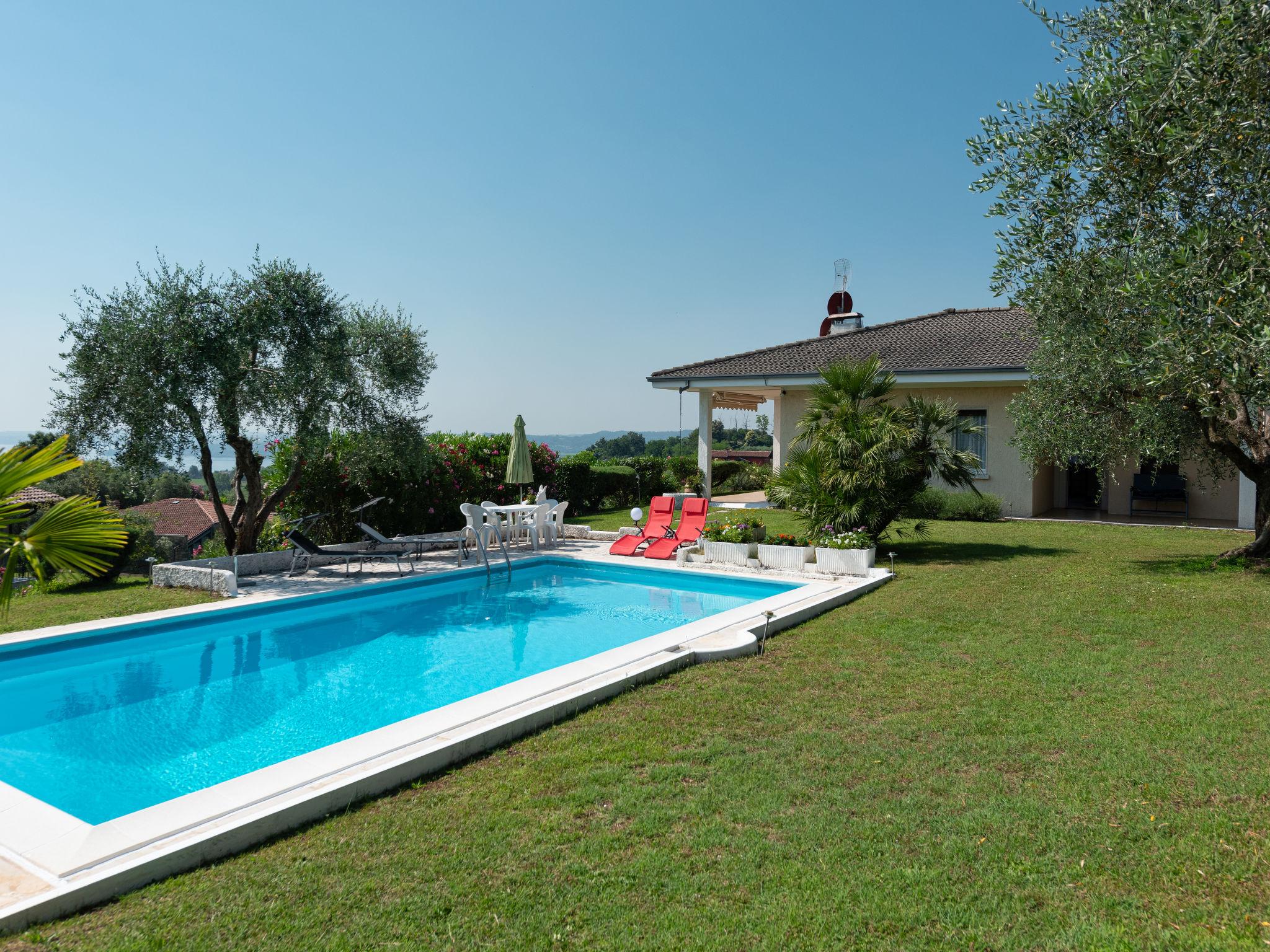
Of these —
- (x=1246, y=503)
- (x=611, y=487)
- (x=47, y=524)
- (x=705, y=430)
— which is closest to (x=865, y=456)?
(x=705, y=430)

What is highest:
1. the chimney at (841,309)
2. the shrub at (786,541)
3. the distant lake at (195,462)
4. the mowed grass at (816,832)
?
the chimney at (841,309)

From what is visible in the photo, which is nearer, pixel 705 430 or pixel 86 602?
pixel 86 602

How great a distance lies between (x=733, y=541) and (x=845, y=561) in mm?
2113

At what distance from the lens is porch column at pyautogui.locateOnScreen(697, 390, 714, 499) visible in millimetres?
21078

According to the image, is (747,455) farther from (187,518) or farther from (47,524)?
(47,524)

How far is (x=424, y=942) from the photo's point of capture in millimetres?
2756

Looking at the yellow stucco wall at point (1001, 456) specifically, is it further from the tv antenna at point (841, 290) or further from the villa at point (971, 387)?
the tv antenna at point (841, 290)

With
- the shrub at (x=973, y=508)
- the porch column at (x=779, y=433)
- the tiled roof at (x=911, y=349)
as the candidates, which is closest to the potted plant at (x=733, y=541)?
the tiled roof at (x=911, y=349)

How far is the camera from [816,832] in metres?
3.55

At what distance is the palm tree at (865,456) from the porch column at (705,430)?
774 cm

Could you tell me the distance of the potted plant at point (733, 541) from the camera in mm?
12422

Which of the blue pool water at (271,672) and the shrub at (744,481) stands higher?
the shrub at (744,481)

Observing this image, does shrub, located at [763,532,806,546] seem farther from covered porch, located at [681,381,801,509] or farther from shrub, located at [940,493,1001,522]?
covered porch, located at [681,381,801,509]

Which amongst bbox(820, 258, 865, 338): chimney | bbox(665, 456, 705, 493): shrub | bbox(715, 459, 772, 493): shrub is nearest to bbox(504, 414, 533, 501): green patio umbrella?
bbox(665, 456, 705, 493): shrub
